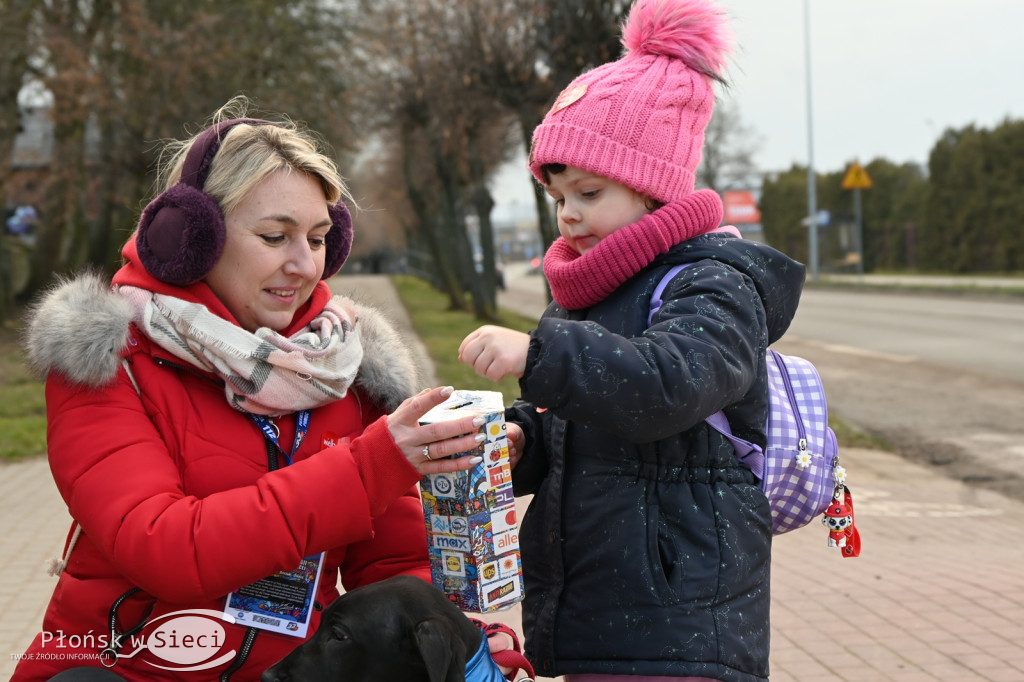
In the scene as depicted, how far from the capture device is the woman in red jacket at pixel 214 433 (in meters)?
2.08

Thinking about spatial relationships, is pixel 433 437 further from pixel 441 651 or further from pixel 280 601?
pixel 280 601

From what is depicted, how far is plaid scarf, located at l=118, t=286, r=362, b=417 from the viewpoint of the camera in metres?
2.27

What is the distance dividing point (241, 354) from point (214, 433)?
0.65 ft

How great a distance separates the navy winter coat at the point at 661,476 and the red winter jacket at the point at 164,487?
0.40m

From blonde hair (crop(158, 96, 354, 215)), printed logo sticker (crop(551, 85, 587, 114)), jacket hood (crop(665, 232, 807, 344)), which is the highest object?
printed logo sticker (crop(551, 85, 587, 114))

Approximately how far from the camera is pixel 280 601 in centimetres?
232

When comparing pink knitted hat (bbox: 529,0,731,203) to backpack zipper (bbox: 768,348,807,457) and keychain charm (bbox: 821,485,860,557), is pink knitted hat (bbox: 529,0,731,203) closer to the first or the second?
backpack zipper (bbox: 768,348,807,457)

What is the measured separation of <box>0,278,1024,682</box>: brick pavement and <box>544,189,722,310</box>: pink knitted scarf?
1.14 metres

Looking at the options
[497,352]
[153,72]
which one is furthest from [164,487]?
[153,72]

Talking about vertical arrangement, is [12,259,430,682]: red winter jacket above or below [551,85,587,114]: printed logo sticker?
below

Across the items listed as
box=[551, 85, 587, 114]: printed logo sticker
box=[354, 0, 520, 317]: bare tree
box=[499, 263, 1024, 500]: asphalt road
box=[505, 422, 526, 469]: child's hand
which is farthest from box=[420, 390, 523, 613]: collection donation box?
box=[354, 0, 520, 317]: bare tree

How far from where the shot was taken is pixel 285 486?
2.11 meters

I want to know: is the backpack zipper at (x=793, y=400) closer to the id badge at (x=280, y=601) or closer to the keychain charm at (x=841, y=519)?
the keychain charm at (x=841, y=519)

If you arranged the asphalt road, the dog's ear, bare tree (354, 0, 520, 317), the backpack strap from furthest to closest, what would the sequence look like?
bare tree (354, 0, 520, 317) < the asphalt road < the backpack strap < the dog's ear
